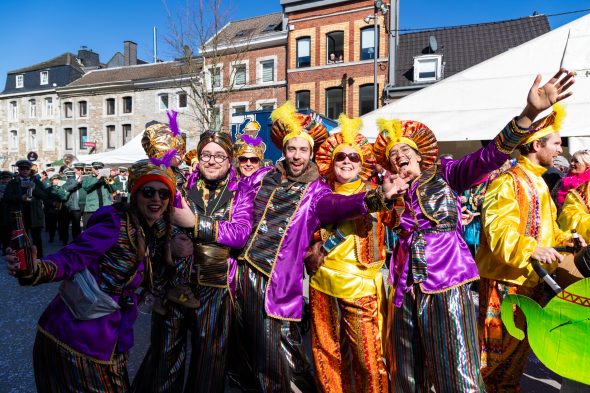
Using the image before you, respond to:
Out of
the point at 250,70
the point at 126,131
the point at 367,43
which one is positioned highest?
the point at 367,43

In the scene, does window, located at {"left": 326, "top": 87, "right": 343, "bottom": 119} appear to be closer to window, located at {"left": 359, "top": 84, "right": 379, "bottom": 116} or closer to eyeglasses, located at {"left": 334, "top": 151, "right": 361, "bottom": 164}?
window, located at {"left": 359, "top": 84, "right": 379, "bottom": 116}

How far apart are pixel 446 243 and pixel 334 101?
18561 mm

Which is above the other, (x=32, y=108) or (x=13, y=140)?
(x=32, y=108)

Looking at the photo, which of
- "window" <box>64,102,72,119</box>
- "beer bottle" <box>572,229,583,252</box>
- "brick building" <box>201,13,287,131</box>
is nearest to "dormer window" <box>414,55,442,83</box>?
"brick building" <box>201,13,287,131</box>

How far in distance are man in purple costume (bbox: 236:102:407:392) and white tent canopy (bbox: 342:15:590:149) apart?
362 cm

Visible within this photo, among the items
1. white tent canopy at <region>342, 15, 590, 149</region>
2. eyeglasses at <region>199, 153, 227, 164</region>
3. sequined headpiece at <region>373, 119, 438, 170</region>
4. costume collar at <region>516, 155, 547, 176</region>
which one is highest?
white tent canopy at <region>342, 15, 590, 149</region>

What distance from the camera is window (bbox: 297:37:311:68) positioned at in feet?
67.5

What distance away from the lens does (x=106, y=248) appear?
186 centimetres

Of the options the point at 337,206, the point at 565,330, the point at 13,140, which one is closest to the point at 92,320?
the point at 337,206

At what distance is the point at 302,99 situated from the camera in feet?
69.0

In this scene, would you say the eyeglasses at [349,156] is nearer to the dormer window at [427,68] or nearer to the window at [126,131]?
the dormer window at [427,68]

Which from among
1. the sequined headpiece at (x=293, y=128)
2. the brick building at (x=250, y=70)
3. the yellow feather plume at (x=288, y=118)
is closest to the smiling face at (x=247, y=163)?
the sequined headpiece at (x=293, y=128)

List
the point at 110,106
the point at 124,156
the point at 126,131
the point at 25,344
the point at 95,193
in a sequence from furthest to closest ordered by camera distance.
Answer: the point at 110,106
the point at 126,131
the point at 124,156
the point at 95,193
the point at 25,344

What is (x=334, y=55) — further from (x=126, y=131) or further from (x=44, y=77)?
(x=44, y=77)
